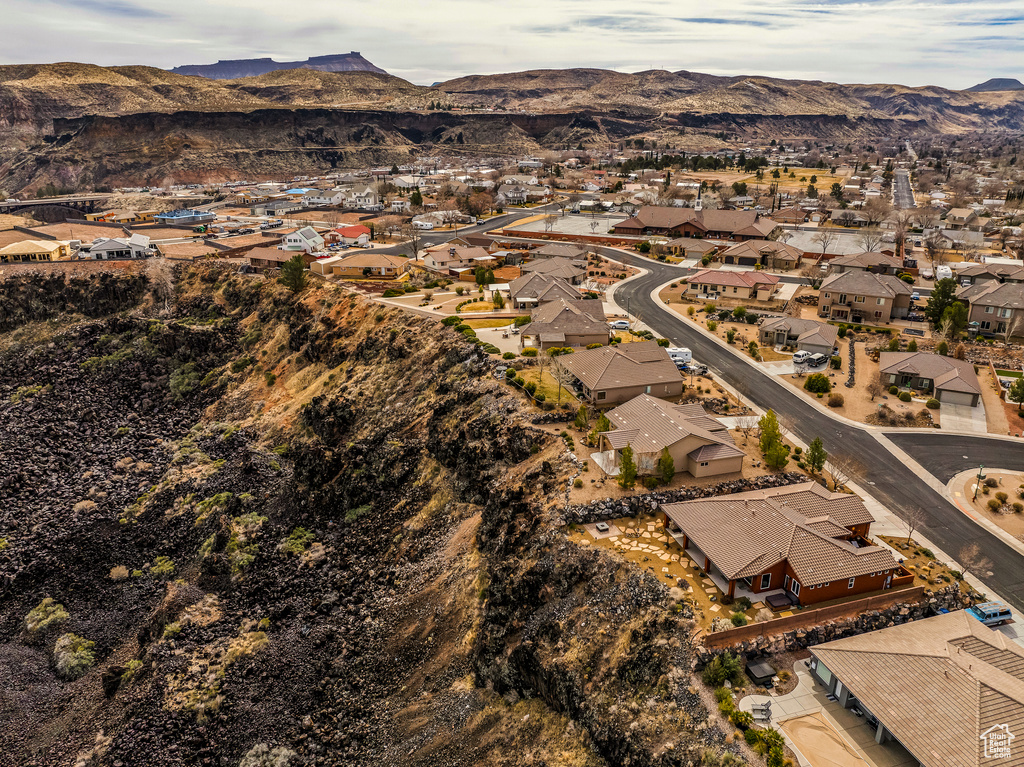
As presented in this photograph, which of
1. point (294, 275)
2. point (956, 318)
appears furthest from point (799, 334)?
point (294, 275)

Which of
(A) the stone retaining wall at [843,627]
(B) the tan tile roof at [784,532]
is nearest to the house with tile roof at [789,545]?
(B) the tan tile roof at [784,532]

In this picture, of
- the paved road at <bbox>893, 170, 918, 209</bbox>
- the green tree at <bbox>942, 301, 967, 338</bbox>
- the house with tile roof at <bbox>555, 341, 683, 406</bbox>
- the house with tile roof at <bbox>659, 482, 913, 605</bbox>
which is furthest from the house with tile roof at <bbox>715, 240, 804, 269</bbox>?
the house with tile roof at <bbox>659, 482, 913, 605</bbox>

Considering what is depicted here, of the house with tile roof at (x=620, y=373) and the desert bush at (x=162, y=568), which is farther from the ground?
the house with tile roof at (x=620, y=373)

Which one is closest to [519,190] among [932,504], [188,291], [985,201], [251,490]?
[188,291]

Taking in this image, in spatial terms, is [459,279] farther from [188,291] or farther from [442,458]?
[442,458]

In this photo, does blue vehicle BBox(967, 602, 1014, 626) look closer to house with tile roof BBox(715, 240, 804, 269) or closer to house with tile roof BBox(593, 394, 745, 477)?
house with tile roof BBox(593, 394, 745, 477)

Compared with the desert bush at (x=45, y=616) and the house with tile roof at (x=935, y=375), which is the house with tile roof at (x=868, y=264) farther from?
the desert bush at (x=45, y=616)
